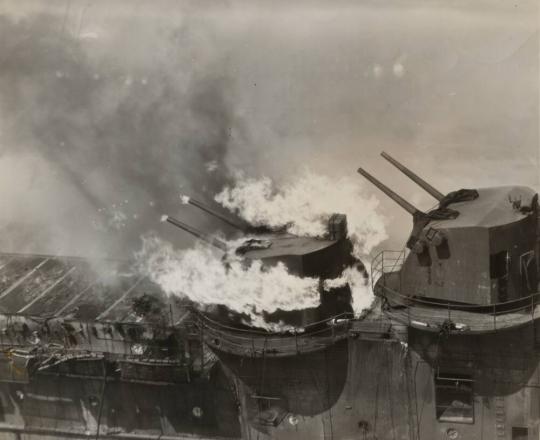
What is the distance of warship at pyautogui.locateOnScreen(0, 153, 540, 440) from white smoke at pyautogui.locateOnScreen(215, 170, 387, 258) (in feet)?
1.84

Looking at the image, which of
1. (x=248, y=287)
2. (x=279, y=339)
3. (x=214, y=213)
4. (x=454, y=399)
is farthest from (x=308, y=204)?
(x=454, y=399)

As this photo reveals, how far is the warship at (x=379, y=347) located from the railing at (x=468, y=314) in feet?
0.11

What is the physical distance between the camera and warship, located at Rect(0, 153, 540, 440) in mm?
12625

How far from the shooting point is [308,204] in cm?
1552

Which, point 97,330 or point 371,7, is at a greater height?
point 371,7

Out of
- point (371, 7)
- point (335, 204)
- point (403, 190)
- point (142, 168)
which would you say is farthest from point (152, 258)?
point (371, 7)

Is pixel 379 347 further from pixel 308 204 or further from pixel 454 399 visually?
pixel 308 204

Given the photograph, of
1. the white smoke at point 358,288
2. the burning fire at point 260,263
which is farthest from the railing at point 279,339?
the white smoke at point 358,288

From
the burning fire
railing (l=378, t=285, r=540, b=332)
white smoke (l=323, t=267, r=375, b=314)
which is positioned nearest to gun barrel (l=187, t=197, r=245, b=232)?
the burning fire

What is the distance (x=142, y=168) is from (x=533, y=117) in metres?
13.7

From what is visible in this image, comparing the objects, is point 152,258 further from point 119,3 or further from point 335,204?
point 119,3

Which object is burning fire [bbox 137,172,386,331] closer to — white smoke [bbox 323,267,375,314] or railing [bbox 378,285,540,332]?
white smoke [bbox 323,267,375,314]

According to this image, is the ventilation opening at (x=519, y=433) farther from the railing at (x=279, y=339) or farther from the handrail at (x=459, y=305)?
the railing at (x=279, y=339)

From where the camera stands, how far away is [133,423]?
17312 mm
